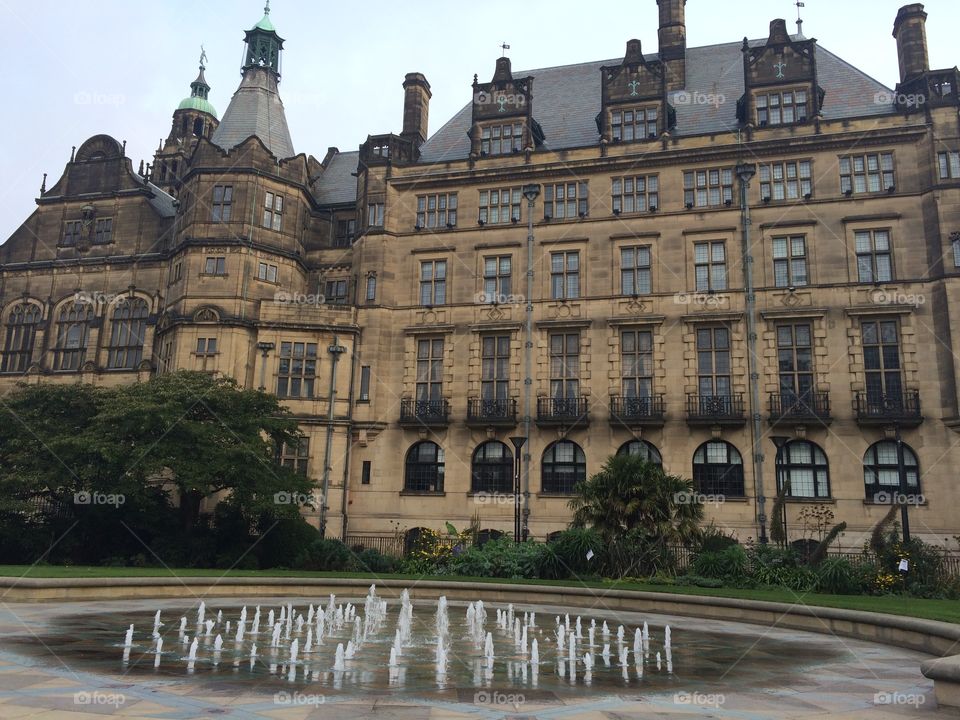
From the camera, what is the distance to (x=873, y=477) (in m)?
32.2

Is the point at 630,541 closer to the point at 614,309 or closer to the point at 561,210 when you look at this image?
the point at 614,309

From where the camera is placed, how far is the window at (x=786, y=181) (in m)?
35.6

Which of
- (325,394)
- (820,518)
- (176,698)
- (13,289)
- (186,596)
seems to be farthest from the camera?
(13,289)

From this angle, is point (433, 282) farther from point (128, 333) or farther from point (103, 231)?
point (103, 231)

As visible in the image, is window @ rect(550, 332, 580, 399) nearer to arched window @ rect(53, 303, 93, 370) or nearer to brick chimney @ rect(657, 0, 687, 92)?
brick chimney @ rect(657, 0, 687, 92)

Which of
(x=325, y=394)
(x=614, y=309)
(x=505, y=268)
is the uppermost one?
(x=505, y=268)

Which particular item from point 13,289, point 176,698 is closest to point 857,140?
point 176,698

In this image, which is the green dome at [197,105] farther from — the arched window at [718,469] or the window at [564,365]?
the arched window at [718,469]

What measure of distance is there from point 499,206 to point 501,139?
3.95 metres

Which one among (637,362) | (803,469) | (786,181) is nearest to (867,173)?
(786,181)

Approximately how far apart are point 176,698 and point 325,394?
28.9 metres

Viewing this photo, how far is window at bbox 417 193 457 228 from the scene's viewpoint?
133 ft

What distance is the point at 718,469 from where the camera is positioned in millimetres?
33938

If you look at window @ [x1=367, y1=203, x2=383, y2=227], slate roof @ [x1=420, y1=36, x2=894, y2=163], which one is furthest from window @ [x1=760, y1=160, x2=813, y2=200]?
window @ [x1=367, y1=203, x2=383, y2=227]
